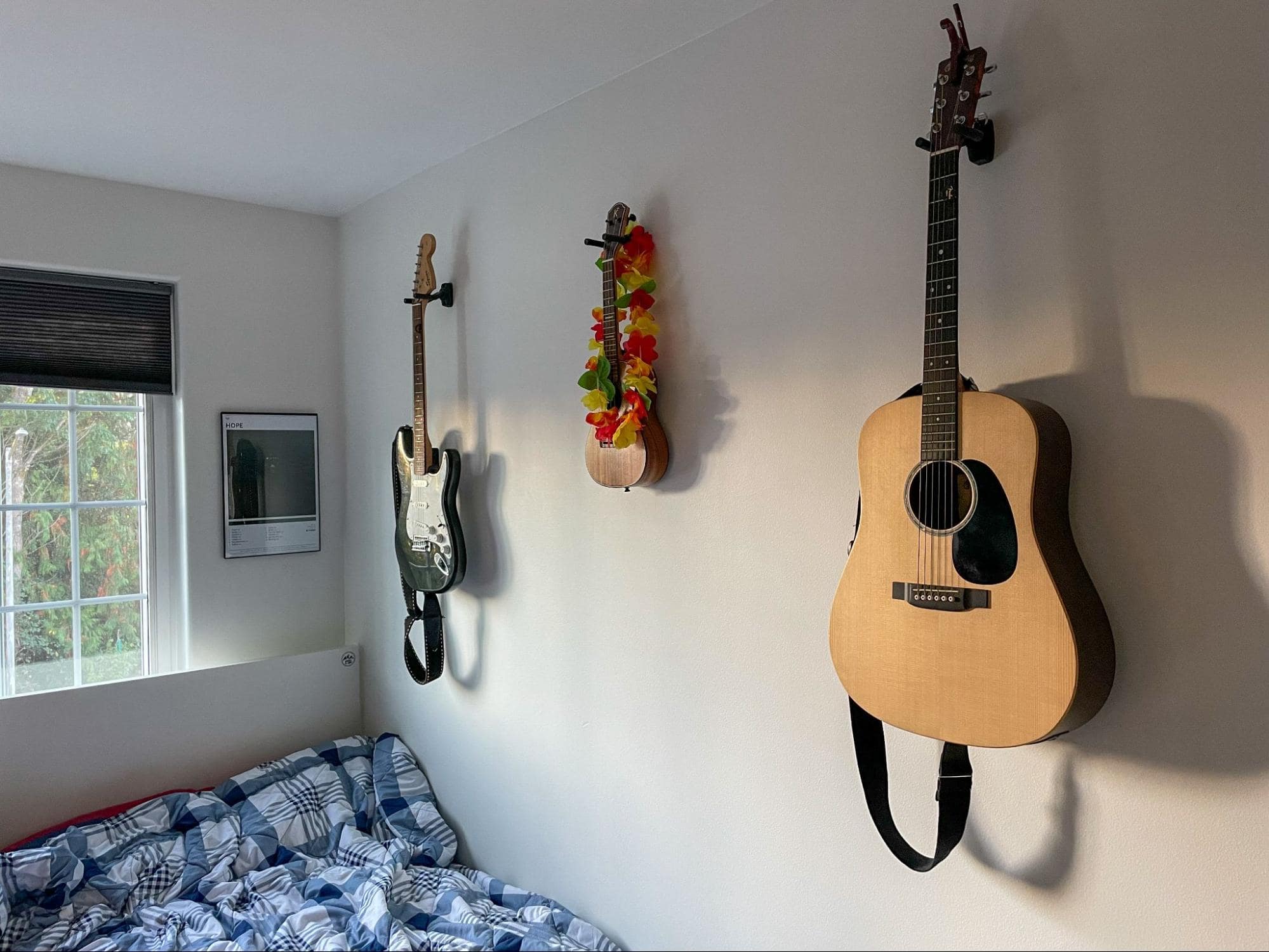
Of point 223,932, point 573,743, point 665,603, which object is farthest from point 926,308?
point 223,932

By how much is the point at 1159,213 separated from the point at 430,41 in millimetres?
1478

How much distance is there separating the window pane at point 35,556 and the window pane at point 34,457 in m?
0.06

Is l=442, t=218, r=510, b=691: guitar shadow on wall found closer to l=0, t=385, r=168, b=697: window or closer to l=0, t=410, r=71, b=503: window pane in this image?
l=0, t=385, r=168, b=697: window

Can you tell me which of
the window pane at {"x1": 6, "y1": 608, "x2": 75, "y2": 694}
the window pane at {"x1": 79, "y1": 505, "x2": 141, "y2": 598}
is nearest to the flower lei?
the window pane at {"x1": 79, "y1": 505, "x2": 141, "y2": 598}

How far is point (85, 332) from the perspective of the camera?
285 centimetres

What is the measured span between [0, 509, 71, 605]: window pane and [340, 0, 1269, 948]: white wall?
1146mm

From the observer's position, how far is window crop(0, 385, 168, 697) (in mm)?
2770

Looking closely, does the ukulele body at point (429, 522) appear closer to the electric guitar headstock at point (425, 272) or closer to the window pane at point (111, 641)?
the electric guitar headstock at point (425, 272)

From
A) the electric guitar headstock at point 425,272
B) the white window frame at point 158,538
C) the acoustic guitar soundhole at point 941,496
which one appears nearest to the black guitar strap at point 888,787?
the acoustic guitar soundhole at point 941,496

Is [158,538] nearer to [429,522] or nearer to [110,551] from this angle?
[110,551]

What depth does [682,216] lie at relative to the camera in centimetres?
198

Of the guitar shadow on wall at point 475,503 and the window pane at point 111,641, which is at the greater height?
the guitar shadow on wall at point 475,503

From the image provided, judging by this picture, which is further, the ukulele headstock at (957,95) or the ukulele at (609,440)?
the ukulele at (609,440)

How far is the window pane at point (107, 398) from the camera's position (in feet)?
9.46
